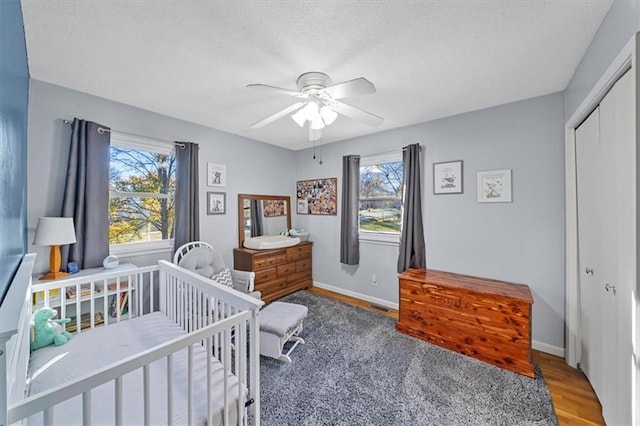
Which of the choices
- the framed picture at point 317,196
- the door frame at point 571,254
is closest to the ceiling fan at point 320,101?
the door frame at point 571,254

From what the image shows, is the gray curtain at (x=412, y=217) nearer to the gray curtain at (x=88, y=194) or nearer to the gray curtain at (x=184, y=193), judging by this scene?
the gray curtain at (x=184, y=193)

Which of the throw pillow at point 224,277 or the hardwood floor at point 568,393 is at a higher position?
the throw pillow at point 224,277

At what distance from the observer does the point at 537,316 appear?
7.80 feet

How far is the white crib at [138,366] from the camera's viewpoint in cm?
81

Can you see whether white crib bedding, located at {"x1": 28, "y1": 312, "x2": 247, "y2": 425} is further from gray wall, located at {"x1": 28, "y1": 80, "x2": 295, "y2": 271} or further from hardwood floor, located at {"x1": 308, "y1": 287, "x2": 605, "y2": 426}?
hardwood floor, located at {"x1": 308, "y1": 287, "x2": 605, "y2": 426}

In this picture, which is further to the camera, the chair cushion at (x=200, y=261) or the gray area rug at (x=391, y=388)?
the chair cushion at (x=200, y=261)

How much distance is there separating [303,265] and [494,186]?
2.84 metres

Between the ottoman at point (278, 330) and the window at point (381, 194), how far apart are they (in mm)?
1769

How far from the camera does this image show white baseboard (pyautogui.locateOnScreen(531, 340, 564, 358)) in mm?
2275

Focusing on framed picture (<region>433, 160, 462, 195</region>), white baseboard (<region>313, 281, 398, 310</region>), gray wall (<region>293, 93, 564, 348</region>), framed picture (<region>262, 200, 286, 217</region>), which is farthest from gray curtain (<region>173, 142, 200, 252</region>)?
framed picture (<region>433, 160, 462, 195</region>)

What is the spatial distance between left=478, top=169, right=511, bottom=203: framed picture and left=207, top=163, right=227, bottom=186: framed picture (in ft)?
10.4

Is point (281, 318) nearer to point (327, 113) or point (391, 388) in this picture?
point (391, 388)

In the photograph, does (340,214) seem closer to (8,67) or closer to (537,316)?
(537,316)

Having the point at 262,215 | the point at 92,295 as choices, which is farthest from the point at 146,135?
the point at 262,215
